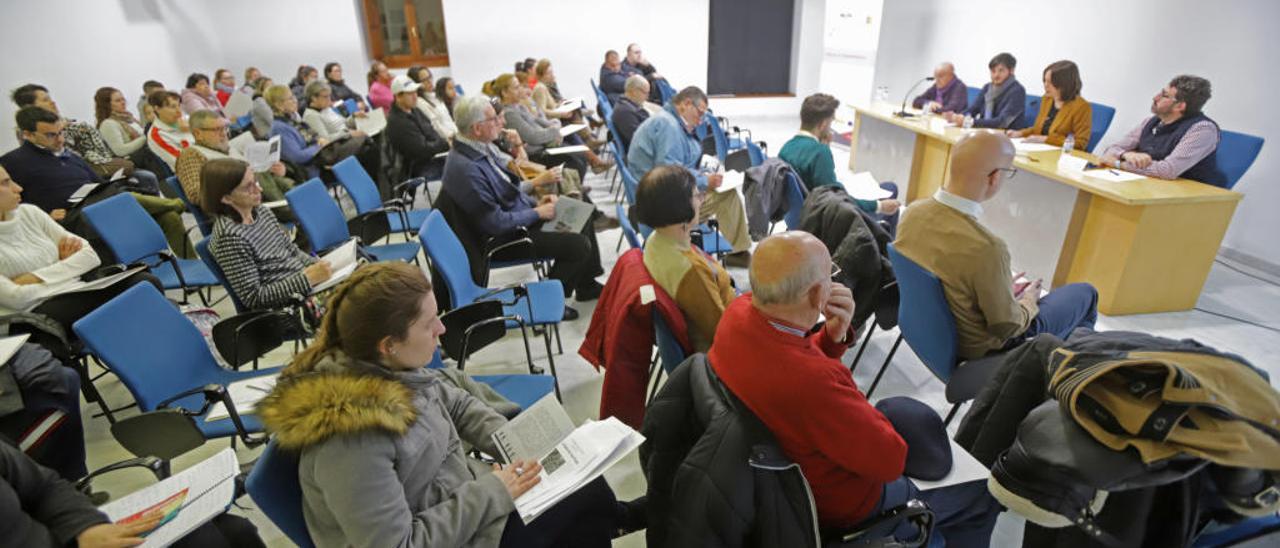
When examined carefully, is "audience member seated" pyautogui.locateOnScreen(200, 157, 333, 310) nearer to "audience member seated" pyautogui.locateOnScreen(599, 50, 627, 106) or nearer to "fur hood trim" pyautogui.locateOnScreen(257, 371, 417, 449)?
"fur hood trim" pyautogui.locateOnScreen(257, 371, 417, 449)

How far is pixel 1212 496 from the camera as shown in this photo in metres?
1.27

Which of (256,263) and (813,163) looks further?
(813,163)

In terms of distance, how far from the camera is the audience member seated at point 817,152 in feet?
11.7

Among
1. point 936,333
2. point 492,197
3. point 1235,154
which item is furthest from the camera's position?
point 1235,154

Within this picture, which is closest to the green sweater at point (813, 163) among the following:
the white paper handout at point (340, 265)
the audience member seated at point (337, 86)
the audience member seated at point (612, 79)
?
the white paper handout at point (340, 265)

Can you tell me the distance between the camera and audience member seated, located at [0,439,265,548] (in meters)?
1.37

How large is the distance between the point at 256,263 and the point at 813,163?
2919 mm

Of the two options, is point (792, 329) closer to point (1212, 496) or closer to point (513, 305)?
point (1212, 496)

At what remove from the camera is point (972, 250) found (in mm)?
2166

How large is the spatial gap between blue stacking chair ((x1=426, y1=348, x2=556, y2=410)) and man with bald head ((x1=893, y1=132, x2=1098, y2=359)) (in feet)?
4.77

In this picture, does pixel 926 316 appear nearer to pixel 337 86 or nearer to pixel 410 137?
pixel 410 137

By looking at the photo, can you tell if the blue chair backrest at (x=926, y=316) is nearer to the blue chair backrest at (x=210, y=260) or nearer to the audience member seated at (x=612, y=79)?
the blue chair backrest at (x=210, y=260)

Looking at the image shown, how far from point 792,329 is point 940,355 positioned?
1.19 meters

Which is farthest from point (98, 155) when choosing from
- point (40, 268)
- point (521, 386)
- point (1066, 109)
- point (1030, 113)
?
point (1030, 113)
